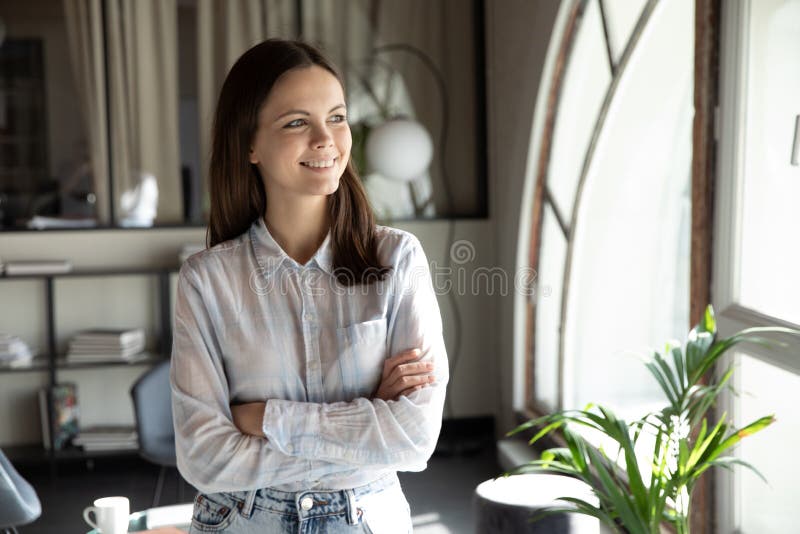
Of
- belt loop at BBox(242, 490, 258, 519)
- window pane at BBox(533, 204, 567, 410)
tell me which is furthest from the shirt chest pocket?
window pane at BBox(533, 204, 567, 410)

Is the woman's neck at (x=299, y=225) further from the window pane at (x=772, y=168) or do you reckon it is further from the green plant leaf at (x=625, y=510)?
the window pane at (x=772, y=168)

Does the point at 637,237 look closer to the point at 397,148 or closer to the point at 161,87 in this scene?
the point at 397,148

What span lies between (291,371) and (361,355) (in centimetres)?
13

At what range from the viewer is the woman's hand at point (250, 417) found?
161cm

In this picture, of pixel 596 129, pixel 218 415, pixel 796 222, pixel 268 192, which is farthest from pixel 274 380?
pixel 596 129

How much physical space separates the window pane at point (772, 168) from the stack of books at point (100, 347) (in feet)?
11.0

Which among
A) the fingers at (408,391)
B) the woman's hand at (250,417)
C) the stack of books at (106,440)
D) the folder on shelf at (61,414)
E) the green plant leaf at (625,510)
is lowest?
the stack of books at (106,440)

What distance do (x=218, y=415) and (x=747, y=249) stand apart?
166cm

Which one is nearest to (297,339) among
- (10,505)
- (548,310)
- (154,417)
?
(10,505)

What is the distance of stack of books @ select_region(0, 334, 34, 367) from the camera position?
4.79m

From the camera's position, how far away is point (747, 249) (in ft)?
8.56

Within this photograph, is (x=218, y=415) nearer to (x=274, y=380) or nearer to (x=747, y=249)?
(x=274, y=380)

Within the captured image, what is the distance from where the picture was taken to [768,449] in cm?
257

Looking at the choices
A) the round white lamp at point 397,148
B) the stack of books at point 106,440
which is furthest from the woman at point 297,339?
the stack of books at point 106,440
